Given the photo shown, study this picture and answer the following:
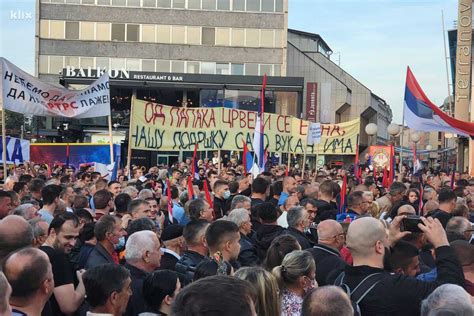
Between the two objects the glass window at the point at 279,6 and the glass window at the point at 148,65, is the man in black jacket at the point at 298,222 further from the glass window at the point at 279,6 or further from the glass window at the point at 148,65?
the glass window at the point at 279,6

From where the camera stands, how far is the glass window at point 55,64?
50125mm

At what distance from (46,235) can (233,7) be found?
1842 inches

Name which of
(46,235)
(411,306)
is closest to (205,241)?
(46,235)

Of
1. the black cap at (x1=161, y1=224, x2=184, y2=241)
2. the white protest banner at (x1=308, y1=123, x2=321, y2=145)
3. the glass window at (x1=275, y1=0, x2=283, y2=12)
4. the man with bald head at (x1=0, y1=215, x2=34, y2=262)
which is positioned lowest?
the black cap at (x1=161, y1=224, x2=184, y2=241)

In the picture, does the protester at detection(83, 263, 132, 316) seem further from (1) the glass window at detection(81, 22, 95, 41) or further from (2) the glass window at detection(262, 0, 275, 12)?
(1) the glass window at detection(81, 22, 95, 41)

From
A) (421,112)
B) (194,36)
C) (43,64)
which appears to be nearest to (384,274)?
(421,112)

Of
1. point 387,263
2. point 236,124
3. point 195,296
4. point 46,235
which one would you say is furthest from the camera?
point 236,124

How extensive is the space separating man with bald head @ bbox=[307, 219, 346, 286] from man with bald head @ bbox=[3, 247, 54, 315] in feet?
7.94

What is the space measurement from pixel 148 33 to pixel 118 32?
7.77 ft

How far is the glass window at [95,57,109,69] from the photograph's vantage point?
50.2 metres

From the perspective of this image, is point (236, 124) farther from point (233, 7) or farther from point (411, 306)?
point (233, 7)

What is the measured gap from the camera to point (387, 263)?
512 cm

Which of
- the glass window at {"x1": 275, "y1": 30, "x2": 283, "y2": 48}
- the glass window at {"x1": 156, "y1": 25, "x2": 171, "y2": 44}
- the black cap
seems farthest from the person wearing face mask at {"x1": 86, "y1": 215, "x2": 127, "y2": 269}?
the glass window at {"x1": 156, "y1": 25, "x2": 171, "y2": 44}

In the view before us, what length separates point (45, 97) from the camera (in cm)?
1431
